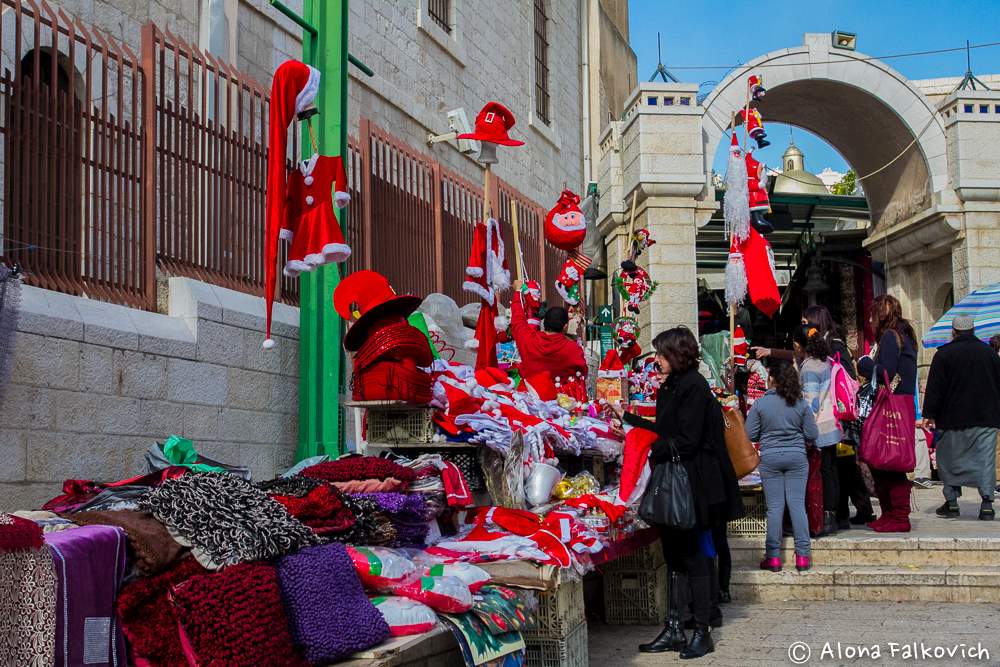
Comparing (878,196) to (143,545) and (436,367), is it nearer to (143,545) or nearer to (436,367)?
(436,367)

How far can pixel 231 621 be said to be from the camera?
3.49 meters

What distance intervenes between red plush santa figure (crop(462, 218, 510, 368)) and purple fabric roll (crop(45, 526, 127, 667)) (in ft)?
16.3

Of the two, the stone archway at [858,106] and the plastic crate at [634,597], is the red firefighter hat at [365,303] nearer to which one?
the plastic crate at [634,597]

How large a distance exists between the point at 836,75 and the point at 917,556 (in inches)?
405

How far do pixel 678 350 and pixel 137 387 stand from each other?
3125 millimetres

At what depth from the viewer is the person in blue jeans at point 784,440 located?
778 cm

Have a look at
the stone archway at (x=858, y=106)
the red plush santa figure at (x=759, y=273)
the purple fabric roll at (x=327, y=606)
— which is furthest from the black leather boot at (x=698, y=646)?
the stone archway at (x=858, y=106)

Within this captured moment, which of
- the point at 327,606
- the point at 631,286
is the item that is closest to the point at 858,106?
the point at 631,286

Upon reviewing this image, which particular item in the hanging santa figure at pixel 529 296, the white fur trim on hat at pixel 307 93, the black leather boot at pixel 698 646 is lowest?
the black leather boot at pixel 698 646

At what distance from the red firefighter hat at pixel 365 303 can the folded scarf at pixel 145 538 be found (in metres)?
2.46

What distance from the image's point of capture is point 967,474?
936 centimetres

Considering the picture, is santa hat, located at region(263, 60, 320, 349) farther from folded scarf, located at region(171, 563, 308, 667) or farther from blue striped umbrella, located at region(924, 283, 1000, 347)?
blue striped umbrella, located at region(924, 283, 1000, 347)

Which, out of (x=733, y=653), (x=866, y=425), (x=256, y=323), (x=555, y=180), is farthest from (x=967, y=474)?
(x=555, y=180)

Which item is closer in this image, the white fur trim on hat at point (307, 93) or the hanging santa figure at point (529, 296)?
the white fur trim on hat at point (307, 93)
